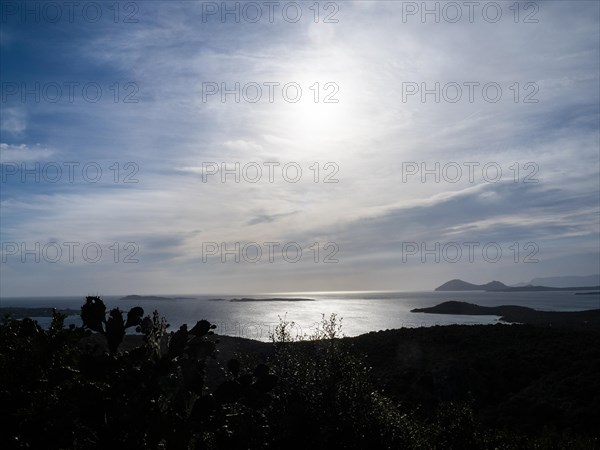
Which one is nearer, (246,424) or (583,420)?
(246,424)

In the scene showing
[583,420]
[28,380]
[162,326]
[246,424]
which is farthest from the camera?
[583,420]

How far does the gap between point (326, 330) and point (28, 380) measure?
32.7 ft

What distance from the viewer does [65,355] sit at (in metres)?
4.03

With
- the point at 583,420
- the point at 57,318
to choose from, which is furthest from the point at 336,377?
the point at 583,420

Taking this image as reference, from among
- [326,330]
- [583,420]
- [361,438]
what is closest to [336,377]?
[361,438]

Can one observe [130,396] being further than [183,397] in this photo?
No

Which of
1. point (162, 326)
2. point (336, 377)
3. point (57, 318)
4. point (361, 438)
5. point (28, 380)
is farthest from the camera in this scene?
point (336, 377)

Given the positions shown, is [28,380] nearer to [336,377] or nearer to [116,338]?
[116,338]

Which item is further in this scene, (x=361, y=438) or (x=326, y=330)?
(x=326, y=330)

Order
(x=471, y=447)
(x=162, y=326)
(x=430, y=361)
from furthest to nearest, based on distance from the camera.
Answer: (x=430, y=361)
(x=471, y=447)
(x=162, y=326)

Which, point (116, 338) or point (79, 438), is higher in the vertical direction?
point (116, 338)

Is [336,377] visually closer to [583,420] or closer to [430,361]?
[583,420]

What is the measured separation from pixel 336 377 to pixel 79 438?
720cm

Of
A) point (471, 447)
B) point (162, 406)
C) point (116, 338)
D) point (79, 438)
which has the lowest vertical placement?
point (471, 447)
